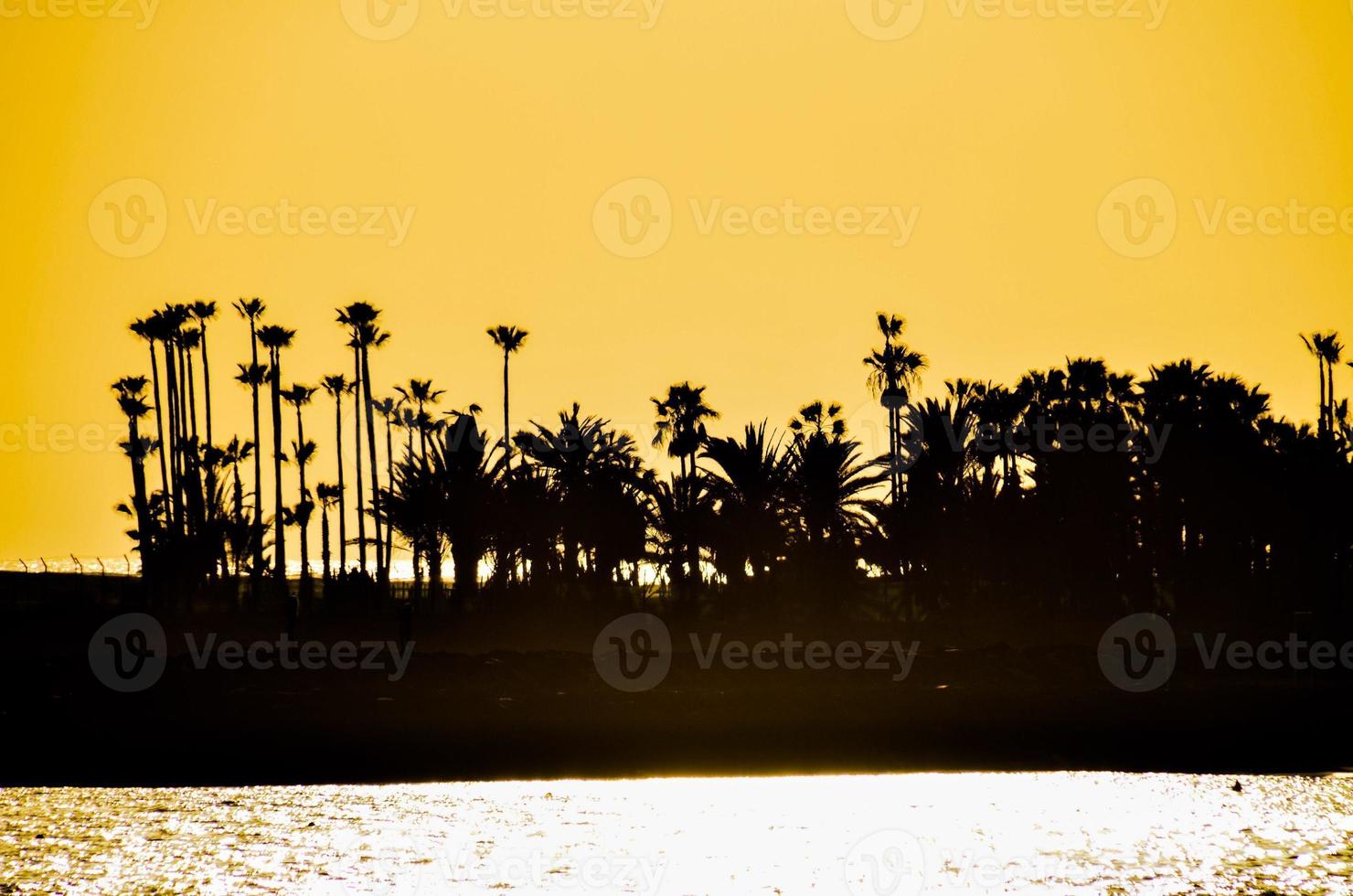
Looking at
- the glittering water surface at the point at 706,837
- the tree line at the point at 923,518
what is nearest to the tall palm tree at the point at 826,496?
the tree line at the point at 923,518

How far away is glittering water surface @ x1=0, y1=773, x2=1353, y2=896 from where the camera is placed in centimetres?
1570

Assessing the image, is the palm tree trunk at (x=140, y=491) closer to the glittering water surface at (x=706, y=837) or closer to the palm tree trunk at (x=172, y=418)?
the palm tree trunk at (x=172, y=418)

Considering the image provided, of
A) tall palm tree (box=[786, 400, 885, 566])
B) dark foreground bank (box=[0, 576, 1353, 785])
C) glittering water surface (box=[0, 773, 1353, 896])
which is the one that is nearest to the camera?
glittering water surface (box=[0, 773, 1353, 896])

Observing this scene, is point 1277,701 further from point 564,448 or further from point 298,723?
point 564,448

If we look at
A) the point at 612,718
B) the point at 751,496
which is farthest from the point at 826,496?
the point at 612,718

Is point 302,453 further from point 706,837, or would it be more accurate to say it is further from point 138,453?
point 706,837

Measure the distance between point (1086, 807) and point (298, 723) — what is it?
15.1 metres

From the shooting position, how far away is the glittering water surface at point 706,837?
15695mm

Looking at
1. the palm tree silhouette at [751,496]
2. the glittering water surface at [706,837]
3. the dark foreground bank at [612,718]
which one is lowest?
the glittering water surface at [706,837]

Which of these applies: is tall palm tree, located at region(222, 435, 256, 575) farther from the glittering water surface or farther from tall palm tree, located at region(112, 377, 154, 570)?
the glittering water surface

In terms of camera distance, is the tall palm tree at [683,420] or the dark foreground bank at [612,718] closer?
the dark foreground bank at [612,718]

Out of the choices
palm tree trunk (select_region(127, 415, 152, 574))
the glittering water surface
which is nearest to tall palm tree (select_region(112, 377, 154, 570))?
palm tree trunk (select_region(127, 415, 152, 574))

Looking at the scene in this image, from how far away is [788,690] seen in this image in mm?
32656

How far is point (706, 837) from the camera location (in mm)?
18141
